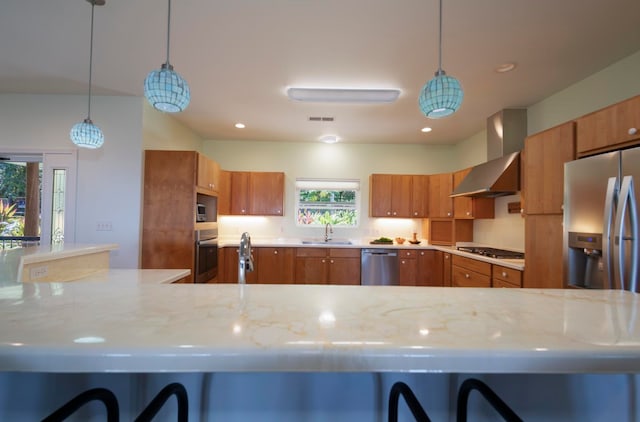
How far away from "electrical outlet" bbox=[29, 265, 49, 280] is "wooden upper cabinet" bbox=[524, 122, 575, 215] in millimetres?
3504

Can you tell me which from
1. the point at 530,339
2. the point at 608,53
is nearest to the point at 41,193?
the point at 530,339

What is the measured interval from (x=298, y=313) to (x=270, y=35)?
215 centimetres

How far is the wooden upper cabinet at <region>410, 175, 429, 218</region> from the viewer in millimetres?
4398

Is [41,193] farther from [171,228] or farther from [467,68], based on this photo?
[467,68]

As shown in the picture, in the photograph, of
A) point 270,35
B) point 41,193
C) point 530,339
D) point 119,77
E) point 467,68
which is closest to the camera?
point 530,339

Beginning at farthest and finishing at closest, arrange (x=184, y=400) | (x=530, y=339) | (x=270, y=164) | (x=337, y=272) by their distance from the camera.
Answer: (x=270, y=164) → (x=337, y=272) → (x=184, y=400) → (x=530, y=339)

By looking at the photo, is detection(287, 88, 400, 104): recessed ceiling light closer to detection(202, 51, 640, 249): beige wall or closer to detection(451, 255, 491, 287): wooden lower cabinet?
detection(202, 51, 640, 249): beige wall

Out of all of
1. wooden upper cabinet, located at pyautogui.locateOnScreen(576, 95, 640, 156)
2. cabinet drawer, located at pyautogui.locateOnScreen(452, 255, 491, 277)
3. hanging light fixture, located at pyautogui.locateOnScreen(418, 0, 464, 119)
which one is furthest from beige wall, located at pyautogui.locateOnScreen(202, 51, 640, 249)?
hanging light fixture, located at pyautogui.locateOnScreen(418, 0, 464, 119)

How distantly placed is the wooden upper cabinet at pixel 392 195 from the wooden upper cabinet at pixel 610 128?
2.52m

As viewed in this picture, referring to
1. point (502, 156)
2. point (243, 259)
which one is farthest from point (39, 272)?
point (502, 156)

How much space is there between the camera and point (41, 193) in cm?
310

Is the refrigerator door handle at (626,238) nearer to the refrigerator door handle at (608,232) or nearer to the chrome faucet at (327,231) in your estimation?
the refrigerator door handle at (608,232)

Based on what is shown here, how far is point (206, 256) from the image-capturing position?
11.4 feet

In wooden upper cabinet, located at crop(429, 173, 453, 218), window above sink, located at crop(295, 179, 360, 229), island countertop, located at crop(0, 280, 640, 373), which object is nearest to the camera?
island countertop, located at crop(0, 280, 640, 373)
